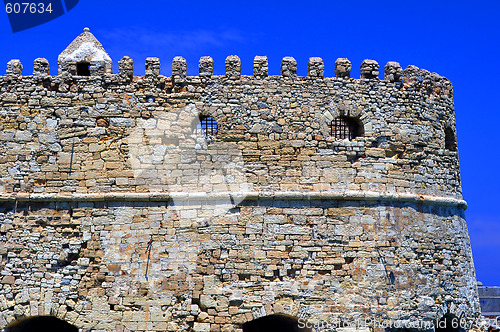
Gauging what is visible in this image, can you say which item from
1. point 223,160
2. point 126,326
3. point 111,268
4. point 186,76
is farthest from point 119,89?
point 126,326

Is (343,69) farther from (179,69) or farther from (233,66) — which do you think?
(179,69)

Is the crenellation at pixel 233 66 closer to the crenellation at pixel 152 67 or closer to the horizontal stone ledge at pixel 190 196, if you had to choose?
the crenellation at pixel 152 67

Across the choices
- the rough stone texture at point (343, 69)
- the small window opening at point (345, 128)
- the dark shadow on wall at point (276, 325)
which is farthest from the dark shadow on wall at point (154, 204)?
the rough stone texture at point (343, 69)

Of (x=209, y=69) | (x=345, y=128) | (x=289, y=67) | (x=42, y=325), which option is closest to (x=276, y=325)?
(x=345, y=128)

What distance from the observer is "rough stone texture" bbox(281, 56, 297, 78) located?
508 inches

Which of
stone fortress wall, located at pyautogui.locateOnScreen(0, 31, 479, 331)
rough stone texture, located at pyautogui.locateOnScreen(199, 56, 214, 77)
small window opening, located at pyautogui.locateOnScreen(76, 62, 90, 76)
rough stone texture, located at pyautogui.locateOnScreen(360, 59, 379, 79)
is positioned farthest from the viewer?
small window opening, located at pyautogui.locateOnScreen(76, 62, 90, 76)

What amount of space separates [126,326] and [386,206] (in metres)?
5.07

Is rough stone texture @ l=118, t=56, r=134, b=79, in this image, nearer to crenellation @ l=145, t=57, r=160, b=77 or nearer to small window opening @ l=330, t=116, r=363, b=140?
crenellation @ l=145, t=57, r=160, b=77

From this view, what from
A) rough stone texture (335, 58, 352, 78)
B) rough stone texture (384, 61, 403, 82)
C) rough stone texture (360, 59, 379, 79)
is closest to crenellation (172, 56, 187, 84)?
rough stone texture (335, 58, 352, 78)

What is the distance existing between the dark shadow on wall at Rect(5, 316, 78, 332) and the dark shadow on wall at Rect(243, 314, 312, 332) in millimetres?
3604

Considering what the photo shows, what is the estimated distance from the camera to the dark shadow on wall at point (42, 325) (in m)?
12.7

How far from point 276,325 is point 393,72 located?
5.58 m

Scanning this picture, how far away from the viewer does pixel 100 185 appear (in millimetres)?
12430

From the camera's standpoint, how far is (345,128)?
13.4 metres
